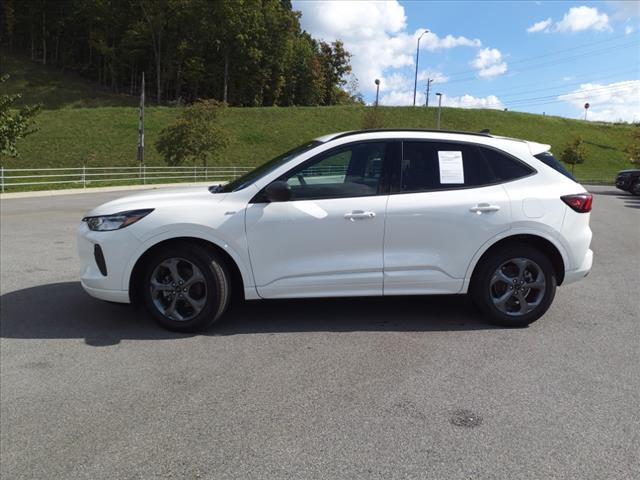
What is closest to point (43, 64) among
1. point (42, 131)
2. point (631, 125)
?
point (42, 131)

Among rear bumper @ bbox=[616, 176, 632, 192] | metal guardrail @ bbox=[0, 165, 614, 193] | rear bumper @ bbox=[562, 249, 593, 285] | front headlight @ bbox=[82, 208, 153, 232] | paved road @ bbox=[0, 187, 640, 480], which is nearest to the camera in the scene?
paved road @ bbox=[0, 187, 640, 480]

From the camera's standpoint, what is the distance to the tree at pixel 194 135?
3266 centimetres

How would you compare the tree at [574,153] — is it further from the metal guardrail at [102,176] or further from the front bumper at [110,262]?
the front bumper at [110,262]

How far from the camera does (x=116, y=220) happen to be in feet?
14.7

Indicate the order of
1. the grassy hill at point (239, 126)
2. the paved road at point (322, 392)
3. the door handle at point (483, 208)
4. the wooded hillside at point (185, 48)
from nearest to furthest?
the paved road at point (322, 392), the door handle at point (483, 208), the grassy hill at point (239, 126), the wooded hillside at point (185, 48)

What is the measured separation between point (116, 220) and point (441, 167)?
9.30 ft

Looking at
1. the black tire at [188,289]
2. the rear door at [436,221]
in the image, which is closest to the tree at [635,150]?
the rear door at [436,221]

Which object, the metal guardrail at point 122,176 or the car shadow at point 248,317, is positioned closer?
the car shadow at point 248,317

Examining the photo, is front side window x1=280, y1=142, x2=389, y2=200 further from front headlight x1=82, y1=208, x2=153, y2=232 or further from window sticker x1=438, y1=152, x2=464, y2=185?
front headlight x1=82, y1=208, x2=153, y2=232

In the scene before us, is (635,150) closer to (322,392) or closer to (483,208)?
(483,208)

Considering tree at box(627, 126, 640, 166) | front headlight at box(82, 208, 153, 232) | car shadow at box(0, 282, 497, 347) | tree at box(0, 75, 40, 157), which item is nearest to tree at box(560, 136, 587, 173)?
tree at box(627, 126, 640, 166)

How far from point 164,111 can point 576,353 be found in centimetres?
5766

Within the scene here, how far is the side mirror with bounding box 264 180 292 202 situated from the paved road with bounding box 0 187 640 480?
3.80 feet

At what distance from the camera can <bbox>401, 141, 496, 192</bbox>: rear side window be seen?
15.1 feet
